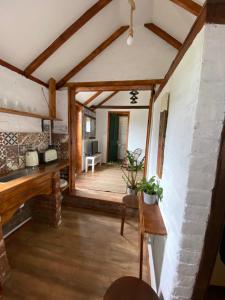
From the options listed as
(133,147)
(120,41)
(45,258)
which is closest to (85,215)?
(45,258)

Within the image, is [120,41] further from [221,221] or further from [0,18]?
[221,221]

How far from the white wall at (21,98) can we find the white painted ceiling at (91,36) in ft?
0.59

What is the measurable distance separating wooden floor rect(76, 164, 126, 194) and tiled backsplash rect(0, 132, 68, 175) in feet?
4.24

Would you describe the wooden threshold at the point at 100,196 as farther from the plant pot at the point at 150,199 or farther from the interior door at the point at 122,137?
the interior door at the point at 122,137

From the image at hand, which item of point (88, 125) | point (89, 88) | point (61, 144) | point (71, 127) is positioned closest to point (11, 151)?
point (61, 144)

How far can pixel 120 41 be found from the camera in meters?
2.54

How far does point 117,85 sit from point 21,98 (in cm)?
149

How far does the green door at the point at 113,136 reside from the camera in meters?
6.06

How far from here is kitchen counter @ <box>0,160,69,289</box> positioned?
143 centimetres

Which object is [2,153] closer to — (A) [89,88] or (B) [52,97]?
(B) [52,97]

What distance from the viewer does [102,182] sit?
400 cm

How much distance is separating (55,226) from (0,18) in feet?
8.28

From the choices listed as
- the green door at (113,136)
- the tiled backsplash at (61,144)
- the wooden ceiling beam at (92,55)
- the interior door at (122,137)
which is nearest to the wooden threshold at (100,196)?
the tiled backsplash at (61,144)

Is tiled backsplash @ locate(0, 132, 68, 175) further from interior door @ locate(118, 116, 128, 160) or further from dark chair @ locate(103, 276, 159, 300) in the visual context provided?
interior door @ locate(118, 116, 128, 160)
